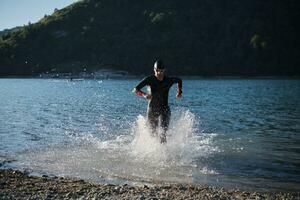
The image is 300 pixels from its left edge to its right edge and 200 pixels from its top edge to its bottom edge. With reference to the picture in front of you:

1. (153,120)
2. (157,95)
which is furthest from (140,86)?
(153,120)

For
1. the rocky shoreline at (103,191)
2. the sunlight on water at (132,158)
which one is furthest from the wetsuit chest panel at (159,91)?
the rocky shoreline at (103,191)

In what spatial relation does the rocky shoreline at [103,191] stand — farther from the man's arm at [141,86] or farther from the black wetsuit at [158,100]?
the man's arm at [141,86]

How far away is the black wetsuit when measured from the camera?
15203 mm

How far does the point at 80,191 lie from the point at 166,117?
19.0ft

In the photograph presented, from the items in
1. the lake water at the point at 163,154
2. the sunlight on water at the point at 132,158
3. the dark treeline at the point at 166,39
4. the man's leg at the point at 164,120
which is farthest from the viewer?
the dark treeline at the point at 166,39

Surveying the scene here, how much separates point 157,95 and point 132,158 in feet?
7.77

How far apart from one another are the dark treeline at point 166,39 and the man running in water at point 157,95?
133641 millimetres

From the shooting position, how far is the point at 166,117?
1546 cm

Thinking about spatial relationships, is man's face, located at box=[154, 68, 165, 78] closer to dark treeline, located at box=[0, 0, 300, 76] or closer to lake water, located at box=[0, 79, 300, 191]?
lake water, located at box=[0, 79, 300, 191]

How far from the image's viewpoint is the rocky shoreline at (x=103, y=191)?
32.7ft

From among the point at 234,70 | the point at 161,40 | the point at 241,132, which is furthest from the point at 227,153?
the point at 161,40

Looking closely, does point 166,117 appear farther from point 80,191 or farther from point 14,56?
point 14,56

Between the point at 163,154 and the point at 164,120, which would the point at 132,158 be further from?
the point at 164,120

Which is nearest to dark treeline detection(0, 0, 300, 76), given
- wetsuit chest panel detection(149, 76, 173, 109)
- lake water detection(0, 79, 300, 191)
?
lake water detection(0, 79, 300, 191)
